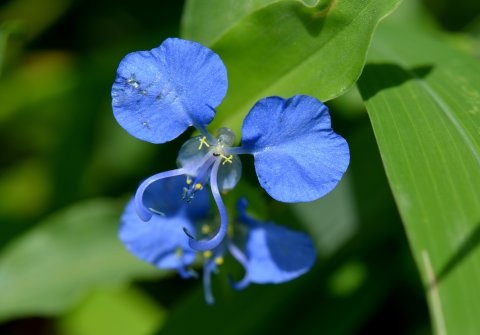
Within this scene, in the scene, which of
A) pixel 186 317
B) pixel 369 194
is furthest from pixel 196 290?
pixel 369 194

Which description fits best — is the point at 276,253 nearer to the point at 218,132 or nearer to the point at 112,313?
the point at 218,132

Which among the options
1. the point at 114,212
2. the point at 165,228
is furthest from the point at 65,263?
the point at 165,228

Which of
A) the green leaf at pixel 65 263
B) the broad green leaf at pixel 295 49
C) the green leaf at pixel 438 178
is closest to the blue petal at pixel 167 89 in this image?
the broad green leaf at pixel 295 49

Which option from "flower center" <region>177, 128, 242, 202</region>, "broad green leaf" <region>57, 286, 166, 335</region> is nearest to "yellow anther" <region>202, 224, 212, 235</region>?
"flower center" <region>177, 128, 242, 202</region>

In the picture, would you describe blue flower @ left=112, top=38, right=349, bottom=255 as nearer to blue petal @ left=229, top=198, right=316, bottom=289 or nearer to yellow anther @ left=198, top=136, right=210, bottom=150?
yellow anther @ left=198, top=136, right=210, bottom=150

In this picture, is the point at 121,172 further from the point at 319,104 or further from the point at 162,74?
the point at 319,104

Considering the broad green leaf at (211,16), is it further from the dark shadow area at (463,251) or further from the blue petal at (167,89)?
the dark shadow area at (463,251)

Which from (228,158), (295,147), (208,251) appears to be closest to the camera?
(295,147)
